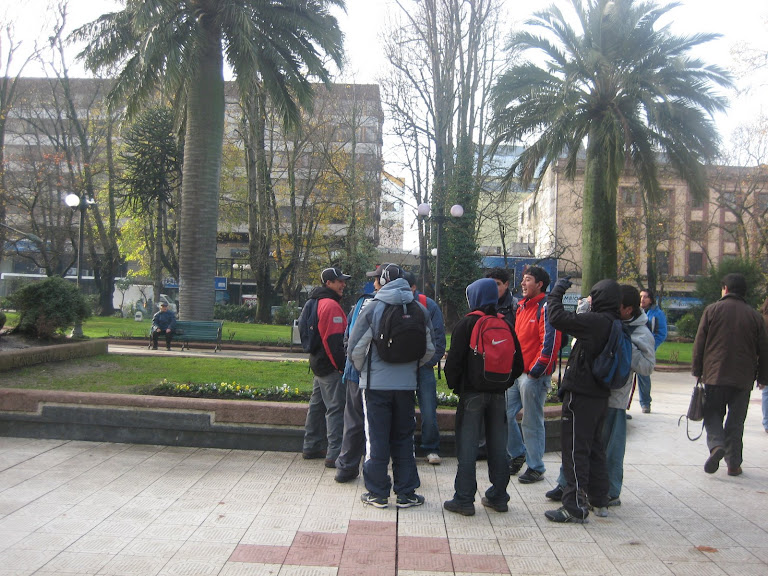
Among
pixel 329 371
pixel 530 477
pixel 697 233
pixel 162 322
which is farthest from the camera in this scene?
pixel 697 233

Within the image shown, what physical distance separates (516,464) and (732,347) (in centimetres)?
234

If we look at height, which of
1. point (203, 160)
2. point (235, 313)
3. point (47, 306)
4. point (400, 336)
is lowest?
point (235, 313)

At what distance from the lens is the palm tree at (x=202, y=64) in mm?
14594

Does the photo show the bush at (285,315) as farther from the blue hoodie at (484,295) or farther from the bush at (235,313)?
the blue hoodie at (484,295)

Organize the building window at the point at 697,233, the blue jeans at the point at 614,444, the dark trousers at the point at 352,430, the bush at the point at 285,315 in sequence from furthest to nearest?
the building window at the point at 697,233 → the bush at the point at 285,315 → the dark trousers at the point at 352,430 → the blue jeans at the point at 614,444

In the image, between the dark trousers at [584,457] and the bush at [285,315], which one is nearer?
the dark trousers at [584,457]

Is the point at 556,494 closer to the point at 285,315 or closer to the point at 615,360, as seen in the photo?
the point at 615,360

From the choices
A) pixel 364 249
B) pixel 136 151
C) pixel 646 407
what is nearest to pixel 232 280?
pixel 364 249

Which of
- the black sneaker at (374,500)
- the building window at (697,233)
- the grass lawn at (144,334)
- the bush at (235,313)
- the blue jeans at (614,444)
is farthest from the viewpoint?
Answer: the building window at (697,233)

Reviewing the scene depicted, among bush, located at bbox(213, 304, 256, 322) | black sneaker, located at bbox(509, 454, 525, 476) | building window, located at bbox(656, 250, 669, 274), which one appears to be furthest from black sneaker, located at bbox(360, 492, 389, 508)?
building window, located at bbox(656, 250, 669, 274)

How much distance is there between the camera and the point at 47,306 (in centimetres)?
1061

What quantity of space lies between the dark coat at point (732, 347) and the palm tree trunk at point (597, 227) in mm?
11278

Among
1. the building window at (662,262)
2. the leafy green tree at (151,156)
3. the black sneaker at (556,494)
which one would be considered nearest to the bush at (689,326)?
the building window at (662,262)

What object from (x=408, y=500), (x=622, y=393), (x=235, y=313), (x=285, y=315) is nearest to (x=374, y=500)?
(x=408, y=500)
